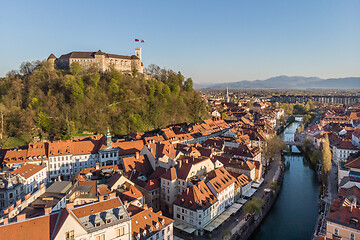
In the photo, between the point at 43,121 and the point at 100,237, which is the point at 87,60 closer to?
the point at 43,121

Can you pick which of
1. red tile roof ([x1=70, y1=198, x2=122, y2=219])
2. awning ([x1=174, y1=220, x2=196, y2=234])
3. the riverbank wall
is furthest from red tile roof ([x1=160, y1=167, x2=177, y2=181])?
red tile roof ([x1=70, y1=198, x2=122, y2=219])

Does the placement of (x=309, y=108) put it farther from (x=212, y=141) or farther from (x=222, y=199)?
(x=222, y=199)

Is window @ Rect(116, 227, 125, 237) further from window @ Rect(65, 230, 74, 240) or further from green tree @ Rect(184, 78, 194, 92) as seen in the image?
green tree @ Rect(184, 78, 194, 92)

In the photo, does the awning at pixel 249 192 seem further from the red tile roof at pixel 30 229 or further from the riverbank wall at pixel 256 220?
the red tile roof at pixel 30 229

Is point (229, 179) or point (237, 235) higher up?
point (229, 179)

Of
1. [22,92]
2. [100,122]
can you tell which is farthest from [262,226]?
[22,92]
